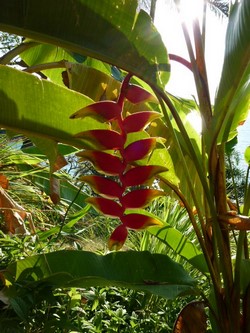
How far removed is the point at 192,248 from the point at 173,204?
1.26m

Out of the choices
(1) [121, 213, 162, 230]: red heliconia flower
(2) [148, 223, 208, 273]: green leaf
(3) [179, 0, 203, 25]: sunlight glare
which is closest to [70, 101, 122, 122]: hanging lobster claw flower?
(1) [121, 213, 162, 230]: red heliconia flower

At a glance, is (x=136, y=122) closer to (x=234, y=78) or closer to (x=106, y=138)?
(x=106, y=138)

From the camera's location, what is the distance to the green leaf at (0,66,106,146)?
111 cm

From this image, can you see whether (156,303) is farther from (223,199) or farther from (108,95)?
(108,95)

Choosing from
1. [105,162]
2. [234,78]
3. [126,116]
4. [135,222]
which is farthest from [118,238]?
[234,78]

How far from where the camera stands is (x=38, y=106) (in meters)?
1.16

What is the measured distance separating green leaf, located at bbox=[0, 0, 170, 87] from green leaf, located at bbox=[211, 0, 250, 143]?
16 cm

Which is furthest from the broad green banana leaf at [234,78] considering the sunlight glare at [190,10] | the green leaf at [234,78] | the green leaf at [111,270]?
the green leaf at [111,270]

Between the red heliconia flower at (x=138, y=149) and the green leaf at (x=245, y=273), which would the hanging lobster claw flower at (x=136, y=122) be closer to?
the red heliconia flower at (x=138, y=149)

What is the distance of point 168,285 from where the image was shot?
128 cm

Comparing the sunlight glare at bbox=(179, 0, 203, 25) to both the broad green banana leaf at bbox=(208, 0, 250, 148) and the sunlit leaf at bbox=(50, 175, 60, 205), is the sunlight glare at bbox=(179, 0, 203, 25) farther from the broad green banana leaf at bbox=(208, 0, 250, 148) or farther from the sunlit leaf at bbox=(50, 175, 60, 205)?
the sunlit leaf at bbox=(50, 175, 60, 205)

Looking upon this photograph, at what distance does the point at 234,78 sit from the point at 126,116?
263mm

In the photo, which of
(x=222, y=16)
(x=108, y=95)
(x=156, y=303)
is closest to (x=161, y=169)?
(x=108, y=95)

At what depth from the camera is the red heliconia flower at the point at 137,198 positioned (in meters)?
1.09
